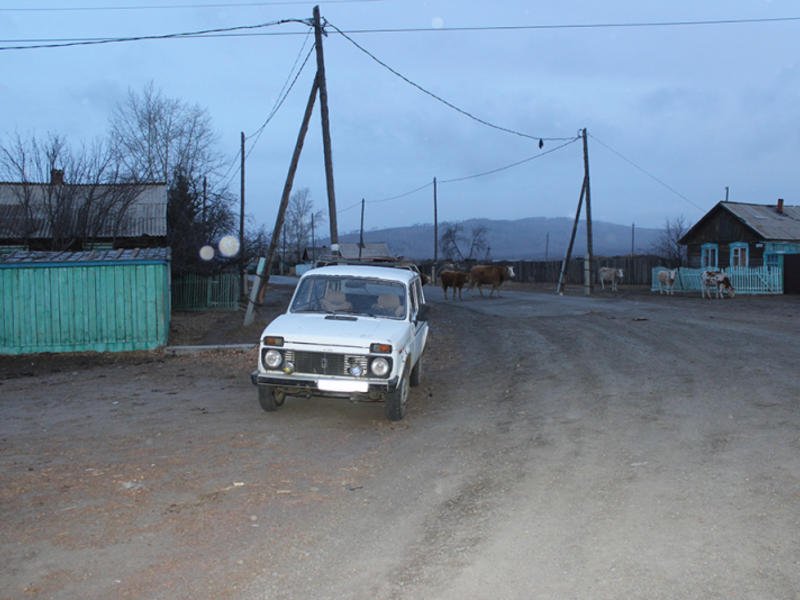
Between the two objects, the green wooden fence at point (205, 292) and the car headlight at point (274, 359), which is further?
the green wooden fence at point (205, 292)

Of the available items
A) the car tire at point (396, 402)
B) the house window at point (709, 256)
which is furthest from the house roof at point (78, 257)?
the house window at point (709, 256)

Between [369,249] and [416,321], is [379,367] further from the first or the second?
[369,249]

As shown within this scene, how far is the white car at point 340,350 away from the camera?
26.7ft

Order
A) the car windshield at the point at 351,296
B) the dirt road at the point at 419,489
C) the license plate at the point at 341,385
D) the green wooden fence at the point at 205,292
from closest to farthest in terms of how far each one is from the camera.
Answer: the dirt road at the point at 419,489 → the license plate at the point at 341,385 → the car windshield at the point at 351,296 → the green wooden fence at the point at 205,292

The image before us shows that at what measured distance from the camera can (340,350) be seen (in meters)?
8.13

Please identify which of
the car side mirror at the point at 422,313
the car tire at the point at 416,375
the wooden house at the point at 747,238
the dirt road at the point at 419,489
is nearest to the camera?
the dirt road at the point at 419,489

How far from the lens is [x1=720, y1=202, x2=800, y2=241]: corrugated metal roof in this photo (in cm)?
3791

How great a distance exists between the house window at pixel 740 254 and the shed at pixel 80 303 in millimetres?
33530

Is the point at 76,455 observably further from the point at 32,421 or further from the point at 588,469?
the point at 588,469

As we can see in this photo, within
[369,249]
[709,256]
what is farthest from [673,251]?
[369,249]

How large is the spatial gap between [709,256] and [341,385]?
39.5m

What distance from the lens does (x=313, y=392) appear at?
8.23 m

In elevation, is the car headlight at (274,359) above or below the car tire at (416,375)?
above

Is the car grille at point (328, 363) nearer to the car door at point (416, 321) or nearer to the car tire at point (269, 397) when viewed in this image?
the car tire at point (269, 397)
